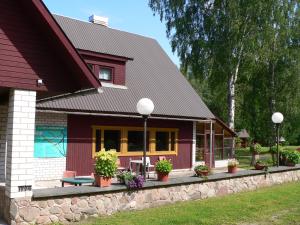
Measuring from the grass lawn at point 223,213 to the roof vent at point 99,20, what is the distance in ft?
43.3

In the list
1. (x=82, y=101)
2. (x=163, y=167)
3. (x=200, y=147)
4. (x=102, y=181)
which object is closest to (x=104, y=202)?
(x=102, y=181)

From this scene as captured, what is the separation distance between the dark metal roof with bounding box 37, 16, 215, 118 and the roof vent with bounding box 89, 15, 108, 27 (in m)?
0.61

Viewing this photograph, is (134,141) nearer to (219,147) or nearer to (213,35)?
(219,147)

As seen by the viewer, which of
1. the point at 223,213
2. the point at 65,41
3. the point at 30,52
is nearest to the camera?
the point at 30,52

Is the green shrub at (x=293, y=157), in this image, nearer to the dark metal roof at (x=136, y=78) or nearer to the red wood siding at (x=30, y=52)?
the dark metal roof at (x=136, y=78)

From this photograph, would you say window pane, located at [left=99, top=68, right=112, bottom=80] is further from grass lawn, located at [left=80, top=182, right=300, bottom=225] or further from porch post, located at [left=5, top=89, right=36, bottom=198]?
porch post, located at [left=5, top=89, right=36, bottom=198]

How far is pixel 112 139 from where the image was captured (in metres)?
17.8

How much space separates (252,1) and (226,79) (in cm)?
521

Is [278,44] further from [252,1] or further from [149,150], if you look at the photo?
[149,150]

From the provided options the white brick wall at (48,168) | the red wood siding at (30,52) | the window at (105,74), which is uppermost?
the window at (105,74)

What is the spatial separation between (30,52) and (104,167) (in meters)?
3.10

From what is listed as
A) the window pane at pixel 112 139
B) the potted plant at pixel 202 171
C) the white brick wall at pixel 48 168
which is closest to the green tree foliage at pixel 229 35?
the window pane at pixel 112 139

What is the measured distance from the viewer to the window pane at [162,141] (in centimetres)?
1973

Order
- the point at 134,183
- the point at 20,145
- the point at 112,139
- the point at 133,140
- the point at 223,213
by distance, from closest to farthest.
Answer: the point at 20,145 < the point at 134,183 < the point at 223,213 < the point at 112,139 < the point at 133,140
